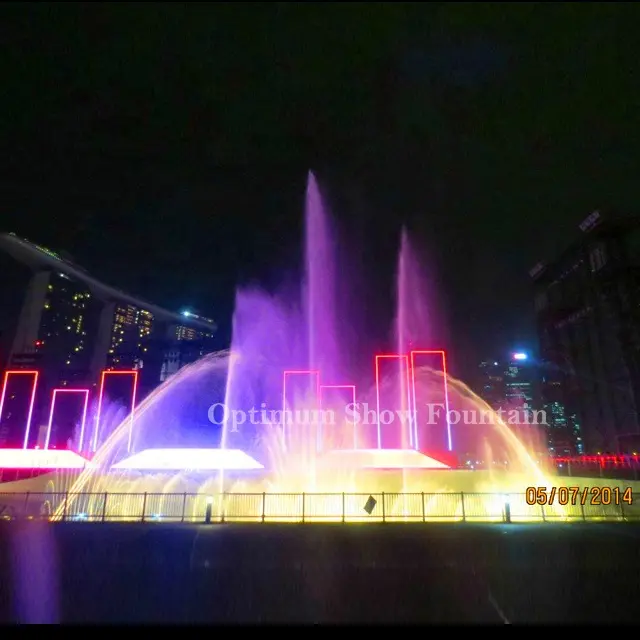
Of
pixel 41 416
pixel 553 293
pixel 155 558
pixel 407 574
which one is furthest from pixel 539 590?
pixel 553 293

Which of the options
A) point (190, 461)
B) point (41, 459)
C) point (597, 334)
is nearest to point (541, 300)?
point (597, 334)

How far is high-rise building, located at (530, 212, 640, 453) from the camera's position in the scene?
66.3 m

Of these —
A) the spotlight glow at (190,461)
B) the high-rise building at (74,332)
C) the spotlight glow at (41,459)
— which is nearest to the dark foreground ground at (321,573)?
the spotlight glow at (190,461)

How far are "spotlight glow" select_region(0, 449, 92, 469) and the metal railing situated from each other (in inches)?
334

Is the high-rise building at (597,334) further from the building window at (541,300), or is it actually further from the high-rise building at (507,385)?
the high-rise building at (507,385)

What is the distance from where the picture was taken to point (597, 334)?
75.1 metres

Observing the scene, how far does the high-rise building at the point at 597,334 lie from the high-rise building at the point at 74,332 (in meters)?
71.6

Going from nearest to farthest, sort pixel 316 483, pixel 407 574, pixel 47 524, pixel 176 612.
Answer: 1. pixel 176 612
2. pixel 407 574
3. pixel 47 524
4. pixel 316 483

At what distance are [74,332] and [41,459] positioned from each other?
124 m

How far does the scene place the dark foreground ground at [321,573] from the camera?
897 cm

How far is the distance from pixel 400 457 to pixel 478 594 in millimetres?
13562

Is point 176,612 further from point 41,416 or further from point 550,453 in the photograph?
point 550,453

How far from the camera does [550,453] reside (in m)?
101

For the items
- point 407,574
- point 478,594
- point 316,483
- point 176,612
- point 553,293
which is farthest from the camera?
point 553,293
